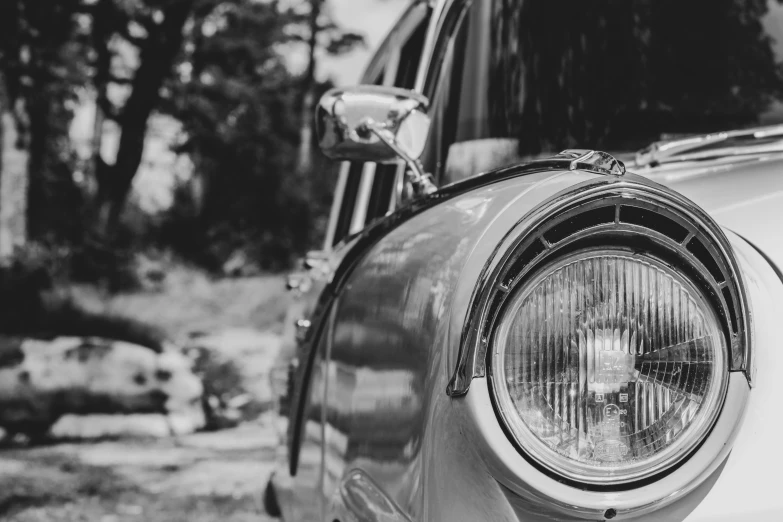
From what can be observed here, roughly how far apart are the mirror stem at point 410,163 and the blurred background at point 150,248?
9.41 feet

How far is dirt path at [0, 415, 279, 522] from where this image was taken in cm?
491

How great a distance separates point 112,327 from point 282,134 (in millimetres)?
14125

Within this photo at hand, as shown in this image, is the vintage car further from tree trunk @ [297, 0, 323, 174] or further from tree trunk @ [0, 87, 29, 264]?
Result: tree trunk @ [297, 0, 323, 174]

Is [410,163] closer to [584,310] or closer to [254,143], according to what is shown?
[584,310]

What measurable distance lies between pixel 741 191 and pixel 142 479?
4.97 m

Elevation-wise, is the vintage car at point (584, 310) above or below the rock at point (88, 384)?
above

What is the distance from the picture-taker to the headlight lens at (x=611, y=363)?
1.12m

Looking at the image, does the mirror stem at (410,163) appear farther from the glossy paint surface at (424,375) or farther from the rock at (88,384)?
the rock at (88,384)

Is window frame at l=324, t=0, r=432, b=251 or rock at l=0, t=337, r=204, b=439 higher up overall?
window frame at l=324, t=0, r=432, b=251

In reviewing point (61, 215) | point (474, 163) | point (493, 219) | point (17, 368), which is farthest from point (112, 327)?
point (493, 219)

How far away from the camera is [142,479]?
18.8ft

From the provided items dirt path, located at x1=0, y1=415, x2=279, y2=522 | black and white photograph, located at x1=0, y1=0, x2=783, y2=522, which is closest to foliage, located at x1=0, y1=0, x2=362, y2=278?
dirt path, located at x1=0, y1=415, x2=279, y2=522

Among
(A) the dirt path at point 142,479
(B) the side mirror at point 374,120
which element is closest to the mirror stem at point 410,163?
(B) the side mirror at point 374,120

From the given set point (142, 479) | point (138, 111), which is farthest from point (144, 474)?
point (138, 111)
